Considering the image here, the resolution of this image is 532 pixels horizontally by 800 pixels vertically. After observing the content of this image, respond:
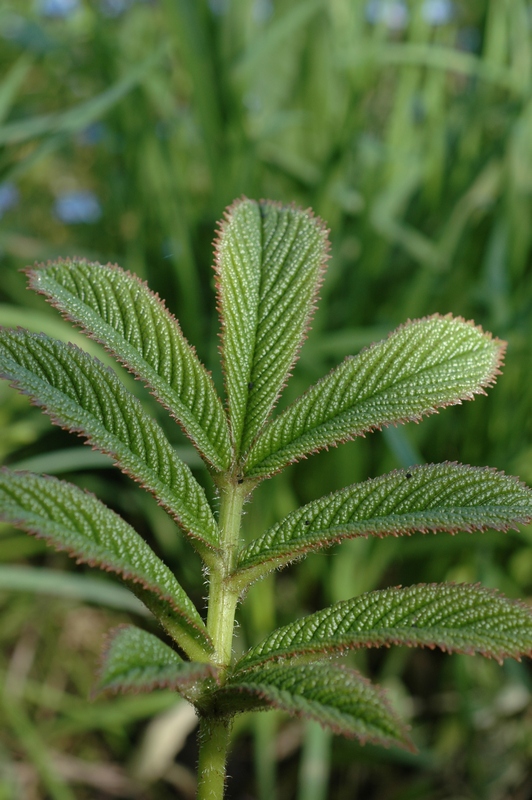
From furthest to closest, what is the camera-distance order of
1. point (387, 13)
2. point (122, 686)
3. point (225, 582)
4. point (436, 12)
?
point (436, 12)
point (387, 13)
point (225, 582)
point (122, 686)

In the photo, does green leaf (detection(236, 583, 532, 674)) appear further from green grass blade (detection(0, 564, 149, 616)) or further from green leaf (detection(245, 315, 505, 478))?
green grass blade (detection(0, 564, 149, 616))

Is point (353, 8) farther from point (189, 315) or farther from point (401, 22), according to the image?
point (189, 315)

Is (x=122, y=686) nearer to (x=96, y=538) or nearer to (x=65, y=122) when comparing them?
(x=96, y=538)

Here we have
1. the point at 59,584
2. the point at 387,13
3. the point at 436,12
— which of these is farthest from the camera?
the point at 436,12

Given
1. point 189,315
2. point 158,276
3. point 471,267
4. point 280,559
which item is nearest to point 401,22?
point 471,267

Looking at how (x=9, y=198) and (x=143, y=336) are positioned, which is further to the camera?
(x=9, y=198)

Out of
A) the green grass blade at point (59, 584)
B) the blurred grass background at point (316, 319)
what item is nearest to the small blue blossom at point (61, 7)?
the blurred grass background at point (316, 319)

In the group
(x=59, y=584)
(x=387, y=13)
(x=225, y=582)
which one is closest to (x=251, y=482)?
(x=225, y=582)

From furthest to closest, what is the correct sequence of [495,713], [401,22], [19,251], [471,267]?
[401,22] < [19,251] < [471,267] < [495,713]
